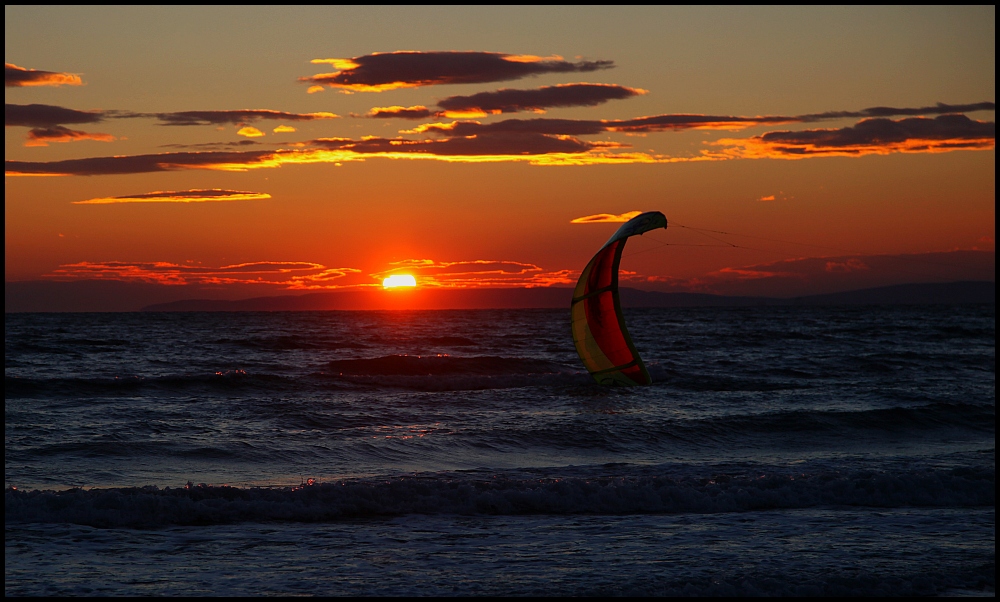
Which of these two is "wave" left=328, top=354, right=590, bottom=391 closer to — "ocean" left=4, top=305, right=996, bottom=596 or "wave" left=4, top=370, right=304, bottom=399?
"ocean" left=4, top=305, right=996, bottom=596

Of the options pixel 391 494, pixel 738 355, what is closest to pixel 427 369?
pixel 738 355

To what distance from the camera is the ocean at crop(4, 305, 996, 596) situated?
7.55 metres

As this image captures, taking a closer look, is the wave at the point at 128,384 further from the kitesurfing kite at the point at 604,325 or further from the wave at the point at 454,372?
the kitesurfing kite at the point at 604,325

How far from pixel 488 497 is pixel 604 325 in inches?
505

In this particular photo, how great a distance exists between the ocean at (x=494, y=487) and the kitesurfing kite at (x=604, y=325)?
2.19ft

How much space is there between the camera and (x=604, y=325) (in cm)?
2255

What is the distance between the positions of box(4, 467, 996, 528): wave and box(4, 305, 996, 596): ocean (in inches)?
1.3

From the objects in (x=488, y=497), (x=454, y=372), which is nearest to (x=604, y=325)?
(x=454, y=372)

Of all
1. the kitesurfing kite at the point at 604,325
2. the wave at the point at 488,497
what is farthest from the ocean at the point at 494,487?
the kitesurfing kite at the point at 604,325

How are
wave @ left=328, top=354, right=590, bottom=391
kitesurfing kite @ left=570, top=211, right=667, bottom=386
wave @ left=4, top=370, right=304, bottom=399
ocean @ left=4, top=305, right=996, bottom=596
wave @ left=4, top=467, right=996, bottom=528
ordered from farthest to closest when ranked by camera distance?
wave @ left=328, top=354, right=590, bottom=391 < kitesurfing kite @ left=570, top=211, right=667, bottom=386 < wave @ left=4, top=370, right=304, bottom=399 < wave @ left=4, top=467, right=996, bottom=528 < ocean @ left=4, top=305, right=996, bottom=596

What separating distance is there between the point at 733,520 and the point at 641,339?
38292 millimetres

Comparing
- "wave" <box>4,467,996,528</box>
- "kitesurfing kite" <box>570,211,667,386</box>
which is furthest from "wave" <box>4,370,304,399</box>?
"wave" <box>4,467,996,528</box>

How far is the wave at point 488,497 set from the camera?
949 centimetres

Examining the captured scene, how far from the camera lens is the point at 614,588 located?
7168mm
